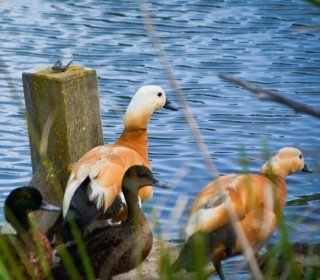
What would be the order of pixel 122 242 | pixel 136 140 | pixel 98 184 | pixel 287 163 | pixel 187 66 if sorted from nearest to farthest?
1. pixel 122 242
2. pixel 98 184
3. pixel 287 163
4. pixel 136 140
5. pixel 187 66

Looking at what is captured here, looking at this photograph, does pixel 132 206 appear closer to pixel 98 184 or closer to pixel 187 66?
pixel 98 184

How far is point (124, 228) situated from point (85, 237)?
0.82 feet

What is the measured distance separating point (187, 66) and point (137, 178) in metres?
6.57

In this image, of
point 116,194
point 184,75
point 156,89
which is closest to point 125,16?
point 184,75

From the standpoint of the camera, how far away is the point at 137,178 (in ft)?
18.2

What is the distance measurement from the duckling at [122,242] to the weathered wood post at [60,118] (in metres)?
0.62

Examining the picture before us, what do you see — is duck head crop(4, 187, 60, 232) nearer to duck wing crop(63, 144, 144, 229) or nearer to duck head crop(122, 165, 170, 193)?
duck wing crop(63, 144, 144, 229)

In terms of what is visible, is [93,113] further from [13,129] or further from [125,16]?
[125,16]

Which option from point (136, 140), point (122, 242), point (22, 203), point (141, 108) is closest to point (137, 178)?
point (122, 242)

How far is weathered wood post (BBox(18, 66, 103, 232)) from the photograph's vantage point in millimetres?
5961

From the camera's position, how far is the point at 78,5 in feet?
48.9

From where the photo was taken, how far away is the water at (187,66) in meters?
9.34

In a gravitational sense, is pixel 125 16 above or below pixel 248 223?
below

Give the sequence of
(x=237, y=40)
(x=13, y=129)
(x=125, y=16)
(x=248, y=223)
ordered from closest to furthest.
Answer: (x=248, y=223)
(x=13, y=129)
(x=237, y=40)
(x=125, y=16)
